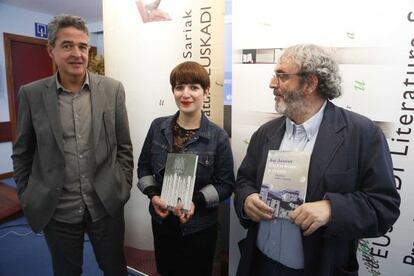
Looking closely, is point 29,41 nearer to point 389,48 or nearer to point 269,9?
point 269,9

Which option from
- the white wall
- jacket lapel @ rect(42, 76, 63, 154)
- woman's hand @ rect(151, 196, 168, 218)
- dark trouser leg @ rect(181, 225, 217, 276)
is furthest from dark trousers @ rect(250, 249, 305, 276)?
the white wall

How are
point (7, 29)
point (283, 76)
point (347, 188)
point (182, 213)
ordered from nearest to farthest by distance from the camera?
1. point (347, 188)
2. point (283, 76)
3. point (182, 213)
4. point (7, 29)

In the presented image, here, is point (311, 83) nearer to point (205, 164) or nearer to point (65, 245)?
point (205, 164)

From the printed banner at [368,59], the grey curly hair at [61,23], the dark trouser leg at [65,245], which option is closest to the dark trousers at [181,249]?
the dark trouser leg at [65,245]

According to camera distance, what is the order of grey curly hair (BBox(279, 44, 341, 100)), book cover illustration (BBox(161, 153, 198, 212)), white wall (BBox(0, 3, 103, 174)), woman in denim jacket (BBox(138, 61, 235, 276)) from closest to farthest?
grey curly hair (BBox(279, 44, 341, 100)) → book cover illustration (BBox(161, 153, 198, 212)) → woman in denim jacket (BBox(138, 61, 235, 276)) → white wall (BBox(0, 3, 103, 174))

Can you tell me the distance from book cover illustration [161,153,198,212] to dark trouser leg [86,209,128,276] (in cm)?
52

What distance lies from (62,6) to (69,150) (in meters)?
4.26

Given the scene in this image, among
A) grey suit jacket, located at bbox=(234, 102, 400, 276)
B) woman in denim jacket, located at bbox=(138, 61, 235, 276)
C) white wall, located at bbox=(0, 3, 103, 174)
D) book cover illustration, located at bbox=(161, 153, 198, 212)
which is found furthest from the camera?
white wall, located at bbox=(0, 3, 103, 174)

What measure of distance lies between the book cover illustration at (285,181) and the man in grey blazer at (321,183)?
36 mm

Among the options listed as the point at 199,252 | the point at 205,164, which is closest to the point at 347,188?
the point at 205,164

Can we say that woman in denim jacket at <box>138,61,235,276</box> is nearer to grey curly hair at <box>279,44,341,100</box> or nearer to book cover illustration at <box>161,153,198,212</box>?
book cover illustration at <box>161,153,198,212</box>

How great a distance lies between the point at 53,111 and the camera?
4.92 feet

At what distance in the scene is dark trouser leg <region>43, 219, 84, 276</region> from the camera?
5.31 feet

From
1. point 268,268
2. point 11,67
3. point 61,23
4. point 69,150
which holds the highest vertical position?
point 11,67
